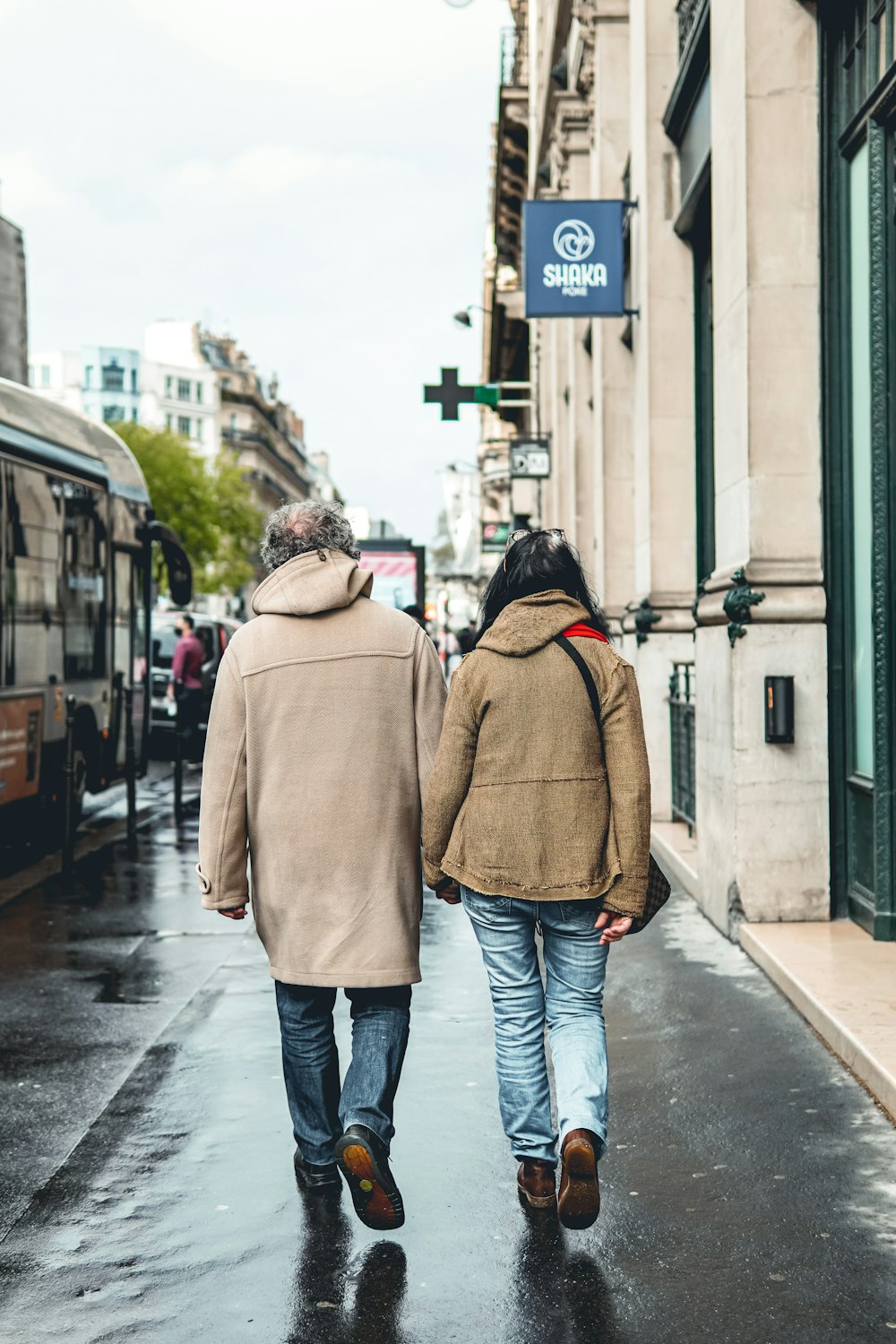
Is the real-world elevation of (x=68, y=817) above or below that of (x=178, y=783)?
above

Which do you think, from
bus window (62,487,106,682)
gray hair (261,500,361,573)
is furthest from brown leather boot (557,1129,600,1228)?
bus window (62,487,106,682)

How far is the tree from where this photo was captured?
7369 centimetres

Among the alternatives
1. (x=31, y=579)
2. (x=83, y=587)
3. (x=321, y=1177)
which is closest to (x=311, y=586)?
(x=321, y=1177)

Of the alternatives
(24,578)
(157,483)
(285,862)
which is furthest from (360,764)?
(157,483)

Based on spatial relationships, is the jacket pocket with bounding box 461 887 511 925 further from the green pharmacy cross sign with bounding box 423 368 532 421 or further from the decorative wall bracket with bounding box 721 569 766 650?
the green pharmacy cross sign with bounding box 423 368 532 421

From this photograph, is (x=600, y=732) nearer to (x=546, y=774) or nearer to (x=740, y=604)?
(x=546, y=774)

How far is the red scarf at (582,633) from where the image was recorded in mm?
4176

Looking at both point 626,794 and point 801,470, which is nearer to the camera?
point 626,794

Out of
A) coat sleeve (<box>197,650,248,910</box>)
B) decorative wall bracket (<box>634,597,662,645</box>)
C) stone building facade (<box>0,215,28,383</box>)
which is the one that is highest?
stone building facade (<box>0,215,28,383</box>)

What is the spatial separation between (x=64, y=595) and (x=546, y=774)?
8.84m

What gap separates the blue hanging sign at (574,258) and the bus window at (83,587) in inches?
158

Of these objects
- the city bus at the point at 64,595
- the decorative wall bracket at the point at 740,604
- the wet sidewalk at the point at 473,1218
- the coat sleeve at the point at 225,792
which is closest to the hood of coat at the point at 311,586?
the coat sleeve at the point at 225,792

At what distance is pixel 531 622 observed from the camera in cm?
416

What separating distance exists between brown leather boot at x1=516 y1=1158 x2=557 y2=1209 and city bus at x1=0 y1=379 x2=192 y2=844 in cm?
689
